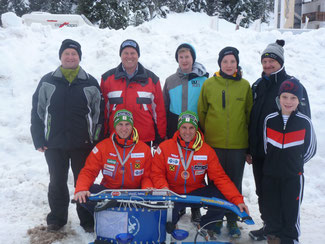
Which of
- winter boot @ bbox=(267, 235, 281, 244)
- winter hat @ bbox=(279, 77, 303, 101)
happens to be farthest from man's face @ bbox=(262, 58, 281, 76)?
winter boot @ bbox=(267, 235, 281, 244)

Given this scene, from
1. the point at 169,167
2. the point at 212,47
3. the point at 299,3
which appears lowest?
the point at 169,167

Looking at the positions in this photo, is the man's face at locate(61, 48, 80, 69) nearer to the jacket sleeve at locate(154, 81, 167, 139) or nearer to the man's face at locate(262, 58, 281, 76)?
the jacket sleeve at locate(154, 81, 167, 139)

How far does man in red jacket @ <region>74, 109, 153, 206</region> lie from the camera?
3641 millimetres

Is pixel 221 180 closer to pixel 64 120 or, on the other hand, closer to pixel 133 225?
pixel 133 225

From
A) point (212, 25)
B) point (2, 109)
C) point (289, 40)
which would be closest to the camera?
point (2, 109)

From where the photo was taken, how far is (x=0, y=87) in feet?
25.7

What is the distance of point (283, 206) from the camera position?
330 centimetres

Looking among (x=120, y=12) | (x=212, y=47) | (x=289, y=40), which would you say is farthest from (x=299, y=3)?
(x=212, y=47)

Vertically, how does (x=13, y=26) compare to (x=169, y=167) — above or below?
above

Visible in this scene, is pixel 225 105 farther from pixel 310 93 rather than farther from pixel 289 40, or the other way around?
pixel 289 40

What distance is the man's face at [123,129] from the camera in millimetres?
3625

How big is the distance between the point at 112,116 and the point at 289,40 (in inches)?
354

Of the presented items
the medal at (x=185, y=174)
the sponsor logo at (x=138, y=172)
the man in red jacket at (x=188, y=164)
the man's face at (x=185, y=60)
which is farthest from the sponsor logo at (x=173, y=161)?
the man's face at (x=185, y=60)

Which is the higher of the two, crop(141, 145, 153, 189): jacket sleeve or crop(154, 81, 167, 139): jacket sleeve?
crop(154, 81, 167, 139): jacket sleeve
